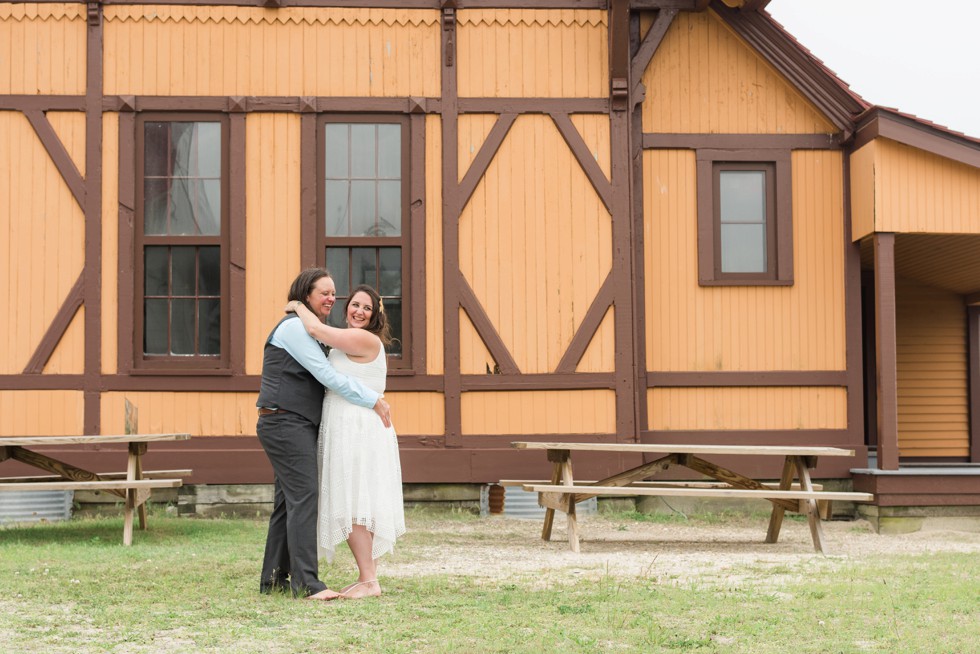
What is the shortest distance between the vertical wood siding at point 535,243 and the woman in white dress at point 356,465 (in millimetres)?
4482

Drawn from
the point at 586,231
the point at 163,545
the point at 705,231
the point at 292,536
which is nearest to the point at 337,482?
the point at 292,536

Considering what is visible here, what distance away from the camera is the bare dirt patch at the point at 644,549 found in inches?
289

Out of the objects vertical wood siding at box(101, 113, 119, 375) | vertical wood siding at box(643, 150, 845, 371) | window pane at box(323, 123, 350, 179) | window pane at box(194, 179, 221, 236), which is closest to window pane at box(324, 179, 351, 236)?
window pane at box(323, 123, 350, 179)

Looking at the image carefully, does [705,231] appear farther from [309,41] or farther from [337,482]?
[337,482]

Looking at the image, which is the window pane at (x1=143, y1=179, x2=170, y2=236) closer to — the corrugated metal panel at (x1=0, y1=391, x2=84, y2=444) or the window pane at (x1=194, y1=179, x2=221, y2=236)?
the window pane at (x1=194, y1=179, x2=221, y2=236)

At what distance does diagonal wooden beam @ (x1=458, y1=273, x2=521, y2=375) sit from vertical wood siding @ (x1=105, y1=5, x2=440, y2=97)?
6.18 ft

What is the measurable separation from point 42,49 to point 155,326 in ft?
8.78

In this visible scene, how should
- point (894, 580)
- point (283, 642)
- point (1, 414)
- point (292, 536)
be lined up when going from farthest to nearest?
point (1, 414) → point (894, 580) → point (292, 536) → point (283, 642)

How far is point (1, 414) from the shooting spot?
1045 centimetres

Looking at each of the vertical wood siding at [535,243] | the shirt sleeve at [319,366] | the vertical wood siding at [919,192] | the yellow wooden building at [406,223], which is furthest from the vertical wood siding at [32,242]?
the vertical wood siding at [919,192]

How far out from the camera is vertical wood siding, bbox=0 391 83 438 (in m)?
10.4

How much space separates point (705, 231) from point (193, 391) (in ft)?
16.2

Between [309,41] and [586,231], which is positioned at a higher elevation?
[309,41]

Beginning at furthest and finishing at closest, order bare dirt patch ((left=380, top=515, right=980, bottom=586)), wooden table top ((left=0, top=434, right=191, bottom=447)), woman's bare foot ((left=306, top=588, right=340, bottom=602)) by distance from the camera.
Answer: wooden table top ((left=0, top=434, right=191, bottom=447))
bare dirt patch ((left=380, top=515, right=980, bottom=586))
woman's bare foot ((left=306, top=588, right=340, bottom=602))
